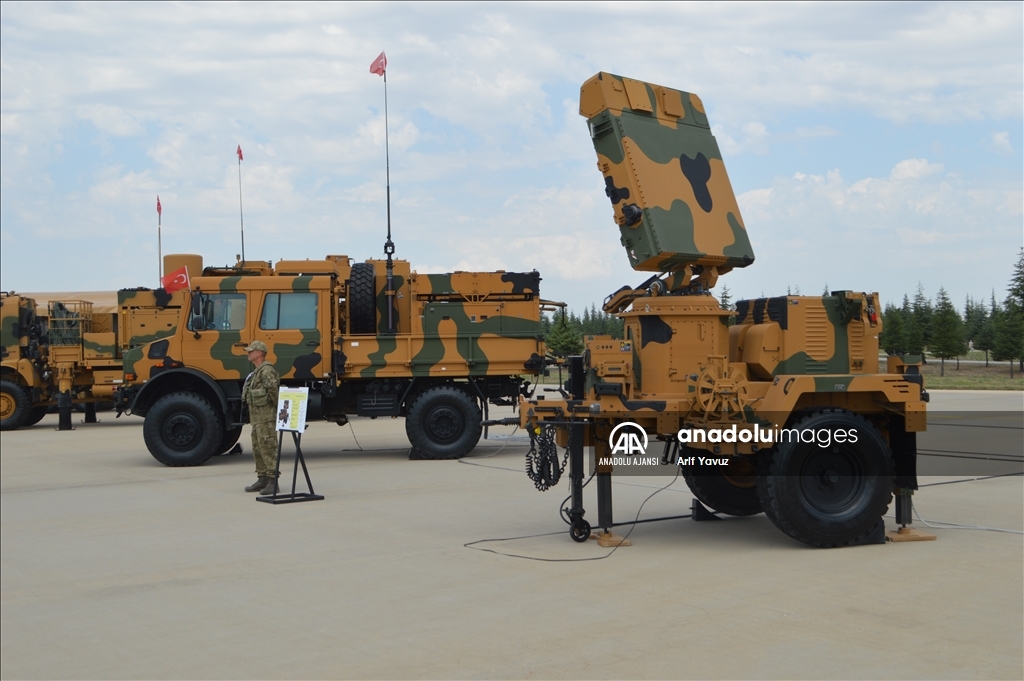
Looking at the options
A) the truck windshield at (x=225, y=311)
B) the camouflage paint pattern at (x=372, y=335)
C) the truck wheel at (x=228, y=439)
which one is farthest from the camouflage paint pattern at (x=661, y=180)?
→ the truck wheel at (x=228, y=439)

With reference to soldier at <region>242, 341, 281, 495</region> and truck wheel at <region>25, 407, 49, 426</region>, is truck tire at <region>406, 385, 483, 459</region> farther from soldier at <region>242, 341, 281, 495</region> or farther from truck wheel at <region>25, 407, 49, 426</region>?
truck wheel at <region>25, 407, 49, 426</region>

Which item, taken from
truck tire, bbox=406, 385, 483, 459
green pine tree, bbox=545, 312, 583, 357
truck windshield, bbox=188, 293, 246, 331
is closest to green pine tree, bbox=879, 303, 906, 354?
green pine tree, bbox=545, 312, 583, 357

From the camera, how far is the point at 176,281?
55.1ft

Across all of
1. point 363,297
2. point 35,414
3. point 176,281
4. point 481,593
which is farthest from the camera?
point 35,414

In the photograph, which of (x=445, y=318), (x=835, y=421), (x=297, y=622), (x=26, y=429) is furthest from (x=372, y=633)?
(x=26, y=429)

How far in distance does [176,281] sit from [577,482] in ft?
34.5

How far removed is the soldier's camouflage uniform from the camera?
1184 centimetres

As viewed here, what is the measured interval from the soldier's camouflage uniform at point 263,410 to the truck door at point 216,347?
9.42ft

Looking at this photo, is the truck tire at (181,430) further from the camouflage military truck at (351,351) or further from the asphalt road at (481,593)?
the asphalt road at (481,593)

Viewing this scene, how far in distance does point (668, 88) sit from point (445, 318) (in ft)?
22.5

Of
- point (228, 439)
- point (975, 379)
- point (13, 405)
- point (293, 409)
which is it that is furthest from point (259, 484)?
point (975, 379)

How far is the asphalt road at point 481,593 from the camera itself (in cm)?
544

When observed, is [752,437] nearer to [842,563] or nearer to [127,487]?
[842,563]

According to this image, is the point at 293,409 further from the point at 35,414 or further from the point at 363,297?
the point at 35,414
